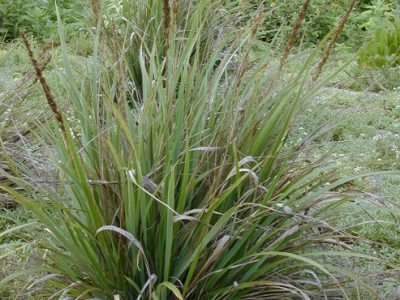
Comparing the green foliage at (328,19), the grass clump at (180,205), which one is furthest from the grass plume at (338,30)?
the green foliage at (328,19)

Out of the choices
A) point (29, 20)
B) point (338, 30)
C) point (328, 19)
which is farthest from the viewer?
point (328, 19)

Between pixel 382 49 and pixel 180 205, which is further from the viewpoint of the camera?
pixel 382 49

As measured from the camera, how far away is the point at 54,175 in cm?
317

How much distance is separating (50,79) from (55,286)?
12.7 feet

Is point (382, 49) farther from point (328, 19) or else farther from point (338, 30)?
point (338, 30)

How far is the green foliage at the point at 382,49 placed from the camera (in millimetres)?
7262

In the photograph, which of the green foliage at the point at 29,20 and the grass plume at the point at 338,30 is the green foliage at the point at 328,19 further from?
the grass plume at the point at 338,30

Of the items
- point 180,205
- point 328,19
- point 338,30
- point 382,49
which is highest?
point 338,30

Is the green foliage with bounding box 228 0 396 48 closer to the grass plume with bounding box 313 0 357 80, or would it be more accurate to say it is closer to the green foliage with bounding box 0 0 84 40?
the green foliage with bounding box 0 0 84 40

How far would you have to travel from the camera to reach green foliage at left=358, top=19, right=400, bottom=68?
7.26 metres

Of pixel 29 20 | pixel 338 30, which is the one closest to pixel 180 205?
pixel 338 30

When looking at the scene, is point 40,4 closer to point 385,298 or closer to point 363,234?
point 363,234

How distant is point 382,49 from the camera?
24.3 ft

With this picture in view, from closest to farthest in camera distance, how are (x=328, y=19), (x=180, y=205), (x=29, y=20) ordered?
1. (x=180, y=205)
2. (x=29, y=20)
3. (x=328, y=19)
